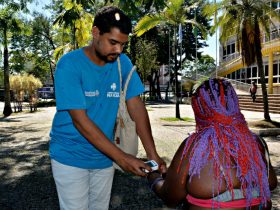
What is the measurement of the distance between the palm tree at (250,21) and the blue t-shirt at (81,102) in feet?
42.6

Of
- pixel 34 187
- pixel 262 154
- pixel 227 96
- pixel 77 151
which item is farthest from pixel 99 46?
pixel 34 187

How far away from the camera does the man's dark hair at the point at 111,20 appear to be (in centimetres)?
211

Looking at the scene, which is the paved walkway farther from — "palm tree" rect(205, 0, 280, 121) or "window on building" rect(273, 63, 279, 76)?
"window on building" rect(273, 63, 279, 76)

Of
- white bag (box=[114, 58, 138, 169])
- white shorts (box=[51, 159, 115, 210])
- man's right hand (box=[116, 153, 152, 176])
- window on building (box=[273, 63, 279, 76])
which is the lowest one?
white shorts (box=[51, 159, 115, 210])

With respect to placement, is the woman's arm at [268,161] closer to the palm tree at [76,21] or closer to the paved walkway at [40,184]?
the paved walkway at [40,184]

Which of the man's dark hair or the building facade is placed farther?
the building facade

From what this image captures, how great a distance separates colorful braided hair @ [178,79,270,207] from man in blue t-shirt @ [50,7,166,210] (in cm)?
32

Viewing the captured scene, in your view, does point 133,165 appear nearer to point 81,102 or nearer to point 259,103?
point 81,102

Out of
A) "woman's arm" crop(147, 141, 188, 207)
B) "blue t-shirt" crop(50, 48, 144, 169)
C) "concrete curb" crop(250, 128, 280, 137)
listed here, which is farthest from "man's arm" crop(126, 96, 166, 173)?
"concrete curb" crop(250, 128, 280, 137)

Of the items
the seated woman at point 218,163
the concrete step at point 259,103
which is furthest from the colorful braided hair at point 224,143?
the concrete step at point 259,103

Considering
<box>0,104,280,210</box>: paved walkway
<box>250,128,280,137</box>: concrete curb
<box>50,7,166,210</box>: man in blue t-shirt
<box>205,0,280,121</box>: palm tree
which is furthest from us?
<box>205,0,280,121</box>: palm tree

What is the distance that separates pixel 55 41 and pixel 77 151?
43383 millimetres

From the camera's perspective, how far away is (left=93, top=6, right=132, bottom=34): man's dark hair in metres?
2.11

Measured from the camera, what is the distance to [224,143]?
6.45ft
